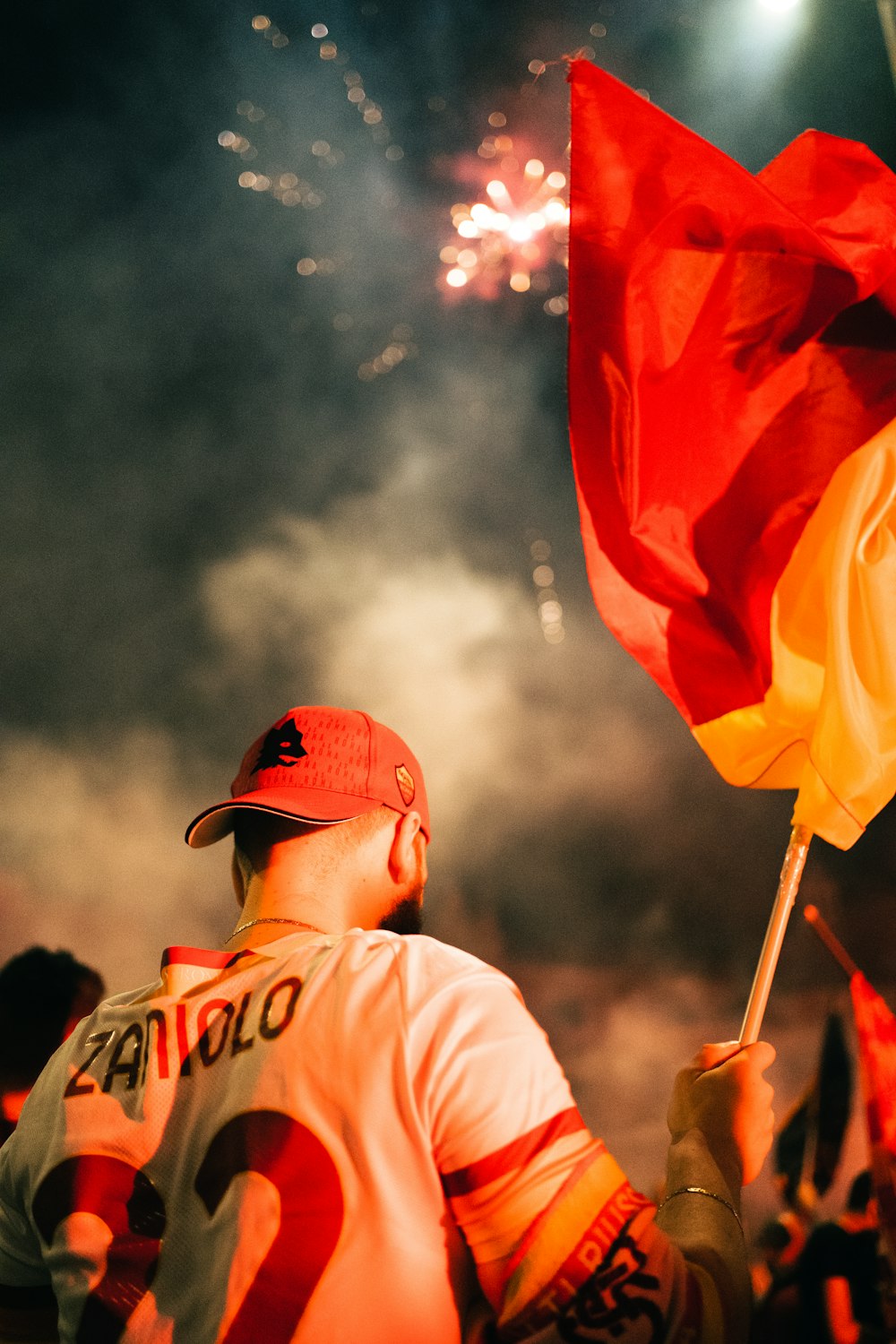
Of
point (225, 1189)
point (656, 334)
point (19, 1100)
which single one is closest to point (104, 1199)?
point (225, 1189)

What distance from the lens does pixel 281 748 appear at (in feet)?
5.93

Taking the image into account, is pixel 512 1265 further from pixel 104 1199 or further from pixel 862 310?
pixel 862 310

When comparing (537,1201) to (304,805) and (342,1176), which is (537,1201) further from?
(304,805)

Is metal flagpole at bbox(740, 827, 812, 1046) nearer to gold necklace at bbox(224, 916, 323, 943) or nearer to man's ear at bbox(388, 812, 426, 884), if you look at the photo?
man's ear at bbox(388, 812, 426, 884)

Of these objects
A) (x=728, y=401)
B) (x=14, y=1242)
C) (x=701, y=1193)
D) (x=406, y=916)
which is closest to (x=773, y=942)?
(x=701, y=1193)

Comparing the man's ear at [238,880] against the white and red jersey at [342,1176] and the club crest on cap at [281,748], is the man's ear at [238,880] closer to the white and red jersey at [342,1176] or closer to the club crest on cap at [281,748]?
the club crest on cap at [281,748]

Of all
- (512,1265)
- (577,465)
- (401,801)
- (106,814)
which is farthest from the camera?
(106,814)

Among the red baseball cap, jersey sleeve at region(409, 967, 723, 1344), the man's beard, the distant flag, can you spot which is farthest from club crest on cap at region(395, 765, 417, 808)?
the distant flag

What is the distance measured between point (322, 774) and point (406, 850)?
22cm

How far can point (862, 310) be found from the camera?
2.23 meters

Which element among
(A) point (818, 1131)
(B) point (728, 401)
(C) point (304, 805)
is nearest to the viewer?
(C) point (304, 805)

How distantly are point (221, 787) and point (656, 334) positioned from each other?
719 cm

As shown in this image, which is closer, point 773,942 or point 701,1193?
point 701,1193

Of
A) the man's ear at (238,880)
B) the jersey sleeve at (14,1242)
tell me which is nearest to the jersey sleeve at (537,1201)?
the man's ear at (238,880)
